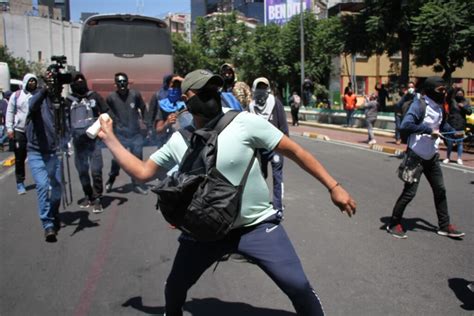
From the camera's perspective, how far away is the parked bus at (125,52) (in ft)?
44.2

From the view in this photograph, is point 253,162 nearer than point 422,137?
Yes

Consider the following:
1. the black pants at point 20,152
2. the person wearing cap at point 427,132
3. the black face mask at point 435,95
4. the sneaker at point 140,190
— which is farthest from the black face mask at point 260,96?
the black pants at point 20,152

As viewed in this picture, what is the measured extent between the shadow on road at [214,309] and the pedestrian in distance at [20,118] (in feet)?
14.0

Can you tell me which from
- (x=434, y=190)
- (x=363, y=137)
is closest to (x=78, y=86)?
(x=434, y=190)

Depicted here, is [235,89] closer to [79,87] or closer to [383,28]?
[79,87]

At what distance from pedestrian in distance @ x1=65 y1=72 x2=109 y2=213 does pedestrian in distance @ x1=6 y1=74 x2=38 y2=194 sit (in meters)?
0.77

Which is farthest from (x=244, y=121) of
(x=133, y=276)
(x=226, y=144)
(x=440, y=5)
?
(x=440, y=5)

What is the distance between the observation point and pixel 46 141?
542 centimetres

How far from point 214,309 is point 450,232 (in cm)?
305

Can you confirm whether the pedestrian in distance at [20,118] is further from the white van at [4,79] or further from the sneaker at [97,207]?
the white van at [4,79]

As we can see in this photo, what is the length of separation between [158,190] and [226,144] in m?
0.42

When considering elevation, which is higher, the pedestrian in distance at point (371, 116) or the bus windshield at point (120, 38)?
the bus windshield at point (120, 38)

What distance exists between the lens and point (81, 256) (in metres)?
4.94

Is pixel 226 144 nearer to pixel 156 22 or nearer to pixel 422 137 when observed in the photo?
pixel 422 137
